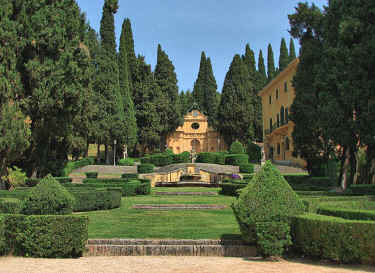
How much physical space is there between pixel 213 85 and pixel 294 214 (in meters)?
56.2

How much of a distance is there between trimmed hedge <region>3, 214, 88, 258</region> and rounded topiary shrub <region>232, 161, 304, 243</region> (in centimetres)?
316

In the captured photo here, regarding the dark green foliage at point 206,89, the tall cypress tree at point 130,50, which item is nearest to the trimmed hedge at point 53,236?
the tall cypress tree at point 130,50

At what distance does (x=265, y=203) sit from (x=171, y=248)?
7.02 feet

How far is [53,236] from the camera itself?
751 centimetres

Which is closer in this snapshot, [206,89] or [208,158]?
[208,158]

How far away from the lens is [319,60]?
19.6 metres

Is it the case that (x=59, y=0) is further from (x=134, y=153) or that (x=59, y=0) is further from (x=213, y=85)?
(x=213, y=85)

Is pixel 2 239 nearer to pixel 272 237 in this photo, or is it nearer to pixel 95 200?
pixel 272 237

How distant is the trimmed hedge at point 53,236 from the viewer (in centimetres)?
752

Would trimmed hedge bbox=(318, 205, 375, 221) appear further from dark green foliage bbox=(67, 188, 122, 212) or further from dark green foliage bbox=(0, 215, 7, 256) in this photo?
dark green foliage bbox=(67, 188, 122, 212)

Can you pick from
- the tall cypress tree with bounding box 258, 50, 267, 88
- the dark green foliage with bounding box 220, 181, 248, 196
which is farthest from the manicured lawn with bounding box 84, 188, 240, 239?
the tall cypress tree with bounding box 258, 50, 267, 88

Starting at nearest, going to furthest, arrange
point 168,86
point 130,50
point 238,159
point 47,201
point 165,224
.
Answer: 1. point 47,201
2. point 165,224
3. point 238,159
4. point 130,50
5. point 168,86

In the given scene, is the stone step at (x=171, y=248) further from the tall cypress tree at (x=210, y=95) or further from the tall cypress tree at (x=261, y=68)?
the tall cypress tree at (x=261, y=68)

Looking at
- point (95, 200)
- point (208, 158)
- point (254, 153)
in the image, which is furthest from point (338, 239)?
point (254, 153)
